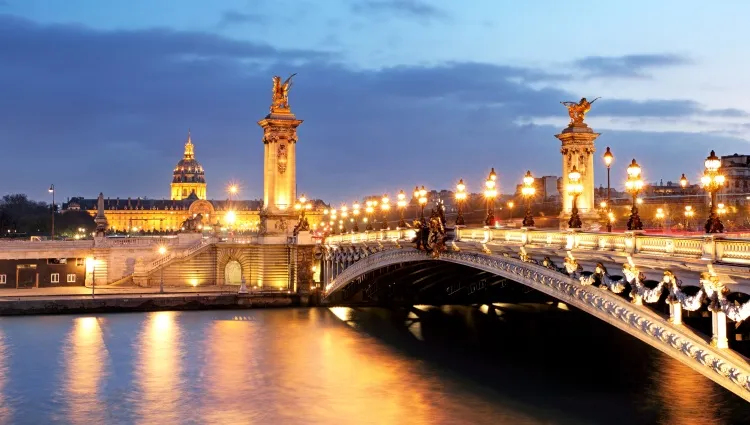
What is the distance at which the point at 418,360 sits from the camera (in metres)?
39.5

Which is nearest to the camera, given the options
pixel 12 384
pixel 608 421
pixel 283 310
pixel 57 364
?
pixel 608 421

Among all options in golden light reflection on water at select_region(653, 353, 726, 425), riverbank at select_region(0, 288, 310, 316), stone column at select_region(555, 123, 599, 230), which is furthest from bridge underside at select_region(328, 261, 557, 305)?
golden light reflection on water at select_region(653, 353, 726, 425)

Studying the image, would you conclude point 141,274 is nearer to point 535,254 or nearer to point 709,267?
point 535,254

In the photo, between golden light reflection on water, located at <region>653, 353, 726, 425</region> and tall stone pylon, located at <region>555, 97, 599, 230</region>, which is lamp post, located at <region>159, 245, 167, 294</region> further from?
golden light reflection on water, located at <region>653, 353, 726, 425</region>

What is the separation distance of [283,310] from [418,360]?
67.2 ft

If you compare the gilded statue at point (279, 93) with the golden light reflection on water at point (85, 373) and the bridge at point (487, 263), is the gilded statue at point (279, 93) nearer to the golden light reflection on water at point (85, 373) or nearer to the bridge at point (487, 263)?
the bridge at point (487, 263)

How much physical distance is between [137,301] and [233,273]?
507 inches

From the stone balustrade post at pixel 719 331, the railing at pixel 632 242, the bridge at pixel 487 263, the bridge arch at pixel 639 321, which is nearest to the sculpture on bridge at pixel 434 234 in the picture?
the bridge at pixel 487 263

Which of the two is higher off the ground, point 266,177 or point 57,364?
point 266,177

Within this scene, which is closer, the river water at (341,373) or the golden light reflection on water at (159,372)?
the river water at (341,373)

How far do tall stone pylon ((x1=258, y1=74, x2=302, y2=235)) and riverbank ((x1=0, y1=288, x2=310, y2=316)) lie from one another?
29.9 ft

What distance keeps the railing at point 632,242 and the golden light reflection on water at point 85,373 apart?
14421 mm

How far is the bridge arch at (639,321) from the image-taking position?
19031mm

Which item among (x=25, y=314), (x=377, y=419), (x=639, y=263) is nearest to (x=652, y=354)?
(x=377, y=419)
